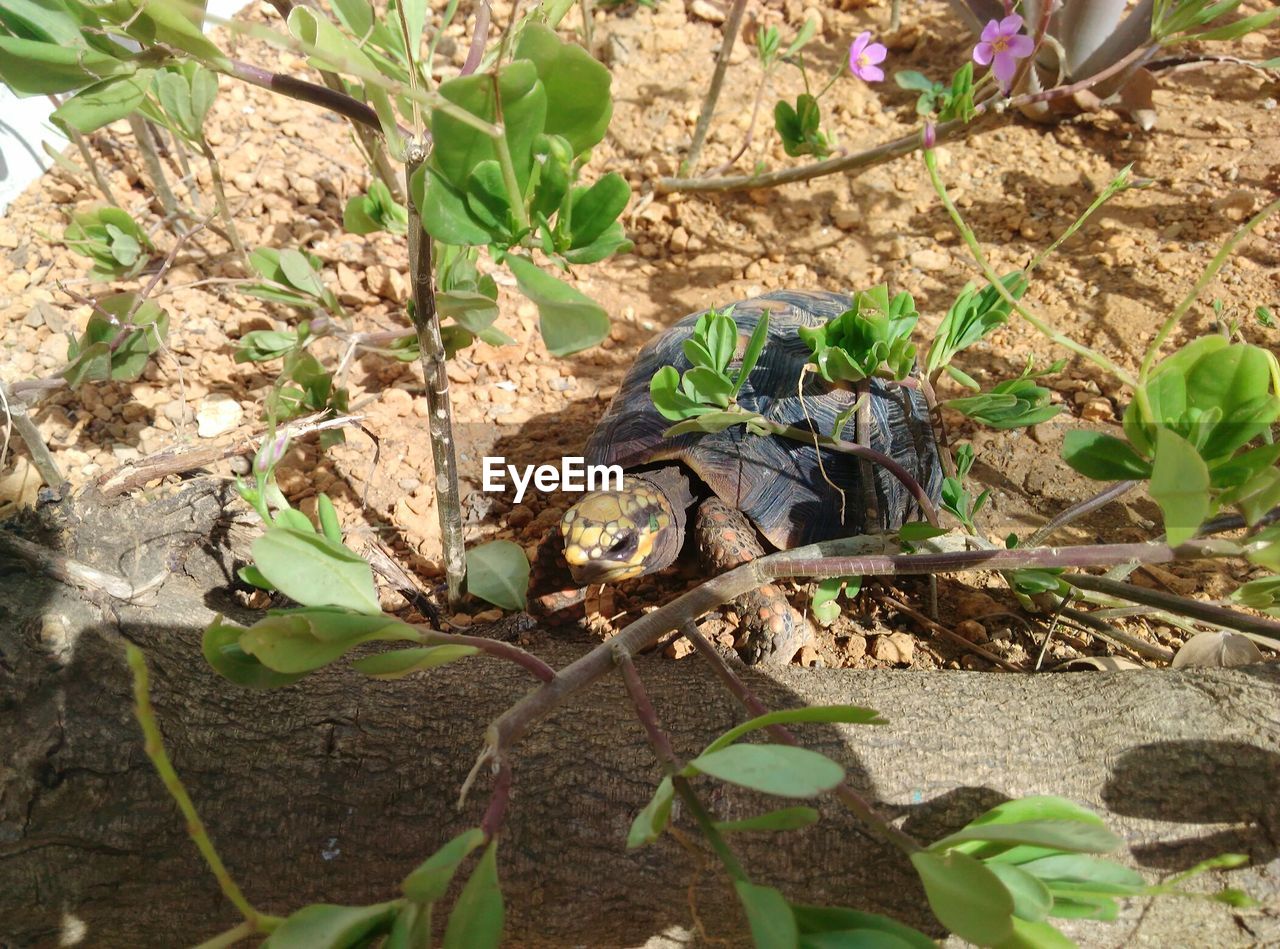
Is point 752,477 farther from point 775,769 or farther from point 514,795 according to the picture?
point 775,769

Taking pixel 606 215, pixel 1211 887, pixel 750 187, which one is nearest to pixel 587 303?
pixel 606 215

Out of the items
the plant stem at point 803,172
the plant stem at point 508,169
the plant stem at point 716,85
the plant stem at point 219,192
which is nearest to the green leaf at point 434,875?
the plant stem at point 508,169

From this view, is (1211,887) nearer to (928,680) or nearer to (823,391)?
(928,680)

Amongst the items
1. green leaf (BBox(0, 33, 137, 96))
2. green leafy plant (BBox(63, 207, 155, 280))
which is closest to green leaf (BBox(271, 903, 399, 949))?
green leaf (BBox(0, 33, 137, 96))

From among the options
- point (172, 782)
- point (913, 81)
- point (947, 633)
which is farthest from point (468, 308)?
point (913, 81)

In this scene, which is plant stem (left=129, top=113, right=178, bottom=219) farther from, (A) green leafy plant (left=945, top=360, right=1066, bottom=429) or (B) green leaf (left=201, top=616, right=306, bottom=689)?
(A) green leafy plant (left=945, top=360, right=1066, bottom=429)

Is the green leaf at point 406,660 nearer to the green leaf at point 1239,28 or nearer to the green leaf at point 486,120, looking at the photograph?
the green leaf at point 486,120
